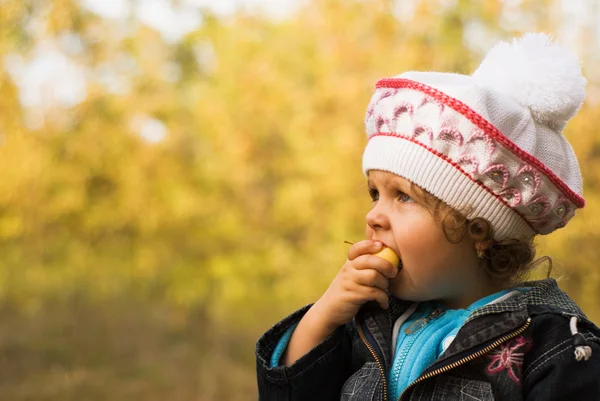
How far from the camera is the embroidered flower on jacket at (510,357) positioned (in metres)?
1.17

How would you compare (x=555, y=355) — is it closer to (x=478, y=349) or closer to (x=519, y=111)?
(x=478, y=349)

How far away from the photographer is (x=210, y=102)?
3.43 metres

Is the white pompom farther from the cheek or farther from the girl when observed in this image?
the cheek

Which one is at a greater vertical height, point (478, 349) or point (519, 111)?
point (519, 111)

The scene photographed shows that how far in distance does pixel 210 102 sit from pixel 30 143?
2.71 feet

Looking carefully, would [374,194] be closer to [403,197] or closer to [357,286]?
[403,197]

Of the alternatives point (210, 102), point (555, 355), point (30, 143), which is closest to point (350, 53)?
point (210, 102)

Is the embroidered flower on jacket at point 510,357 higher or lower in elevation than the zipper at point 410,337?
lower

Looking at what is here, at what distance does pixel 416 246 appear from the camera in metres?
1.25

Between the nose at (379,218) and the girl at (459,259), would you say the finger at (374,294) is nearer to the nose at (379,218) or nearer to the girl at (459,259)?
the girl at (459,259)

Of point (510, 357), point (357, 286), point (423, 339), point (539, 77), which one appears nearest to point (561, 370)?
point (510, 357)

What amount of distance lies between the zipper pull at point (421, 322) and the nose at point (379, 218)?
19 cm

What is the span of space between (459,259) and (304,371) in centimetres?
34

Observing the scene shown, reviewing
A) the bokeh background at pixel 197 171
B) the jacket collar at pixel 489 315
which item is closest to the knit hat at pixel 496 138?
the jacket collar at pixel 489 315
